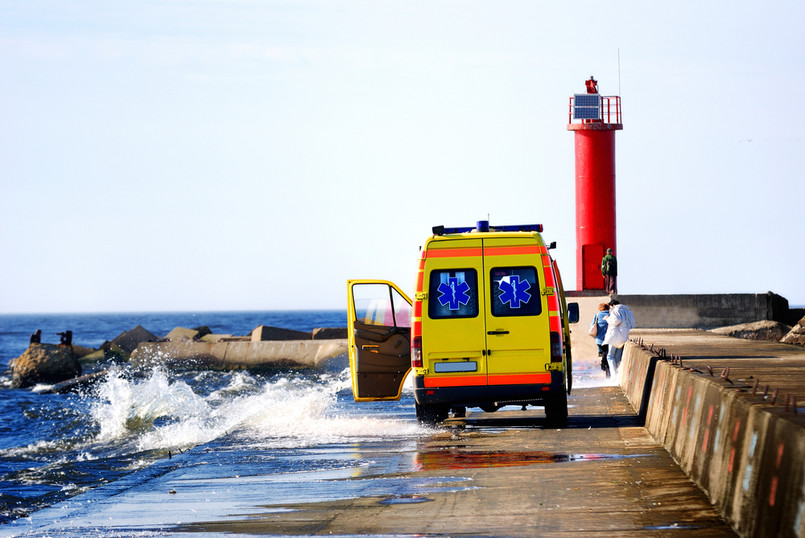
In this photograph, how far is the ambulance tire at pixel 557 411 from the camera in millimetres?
13328

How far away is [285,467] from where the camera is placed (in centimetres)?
1134

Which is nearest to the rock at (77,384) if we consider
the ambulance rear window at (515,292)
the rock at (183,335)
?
the rock at (183,335)

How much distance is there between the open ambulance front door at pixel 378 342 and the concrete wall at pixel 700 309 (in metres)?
17.2

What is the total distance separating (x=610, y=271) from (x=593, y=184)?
12.7 ft

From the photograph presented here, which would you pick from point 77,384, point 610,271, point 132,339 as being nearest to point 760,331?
point 610,271

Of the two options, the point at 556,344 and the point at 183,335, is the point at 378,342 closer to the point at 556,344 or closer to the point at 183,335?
the point at 556,344

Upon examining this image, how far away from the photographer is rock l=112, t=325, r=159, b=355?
2028 inches

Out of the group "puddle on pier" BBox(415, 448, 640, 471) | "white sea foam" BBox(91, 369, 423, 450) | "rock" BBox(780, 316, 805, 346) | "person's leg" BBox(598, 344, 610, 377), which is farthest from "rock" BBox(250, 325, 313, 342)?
"puddle on pier" BBox(415, 448, 640, 471)

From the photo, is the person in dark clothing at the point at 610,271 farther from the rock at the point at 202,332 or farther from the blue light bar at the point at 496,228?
the rock at the point at 202,332

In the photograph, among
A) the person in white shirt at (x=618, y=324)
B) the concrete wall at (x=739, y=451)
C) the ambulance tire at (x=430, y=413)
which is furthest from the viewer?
the person in white shirt at (x=618, y=324)

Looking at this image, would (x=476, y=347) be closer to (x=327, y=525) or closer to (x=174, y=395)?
(x=327, y=525)

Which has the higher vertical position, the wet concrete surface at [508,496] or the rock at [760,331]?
the rock at [760,331]

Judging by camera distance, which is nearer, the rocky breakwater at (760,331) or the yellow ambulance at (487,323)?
the yellow ambulance at (487,323)

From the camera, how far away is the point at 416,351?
13078 mm
